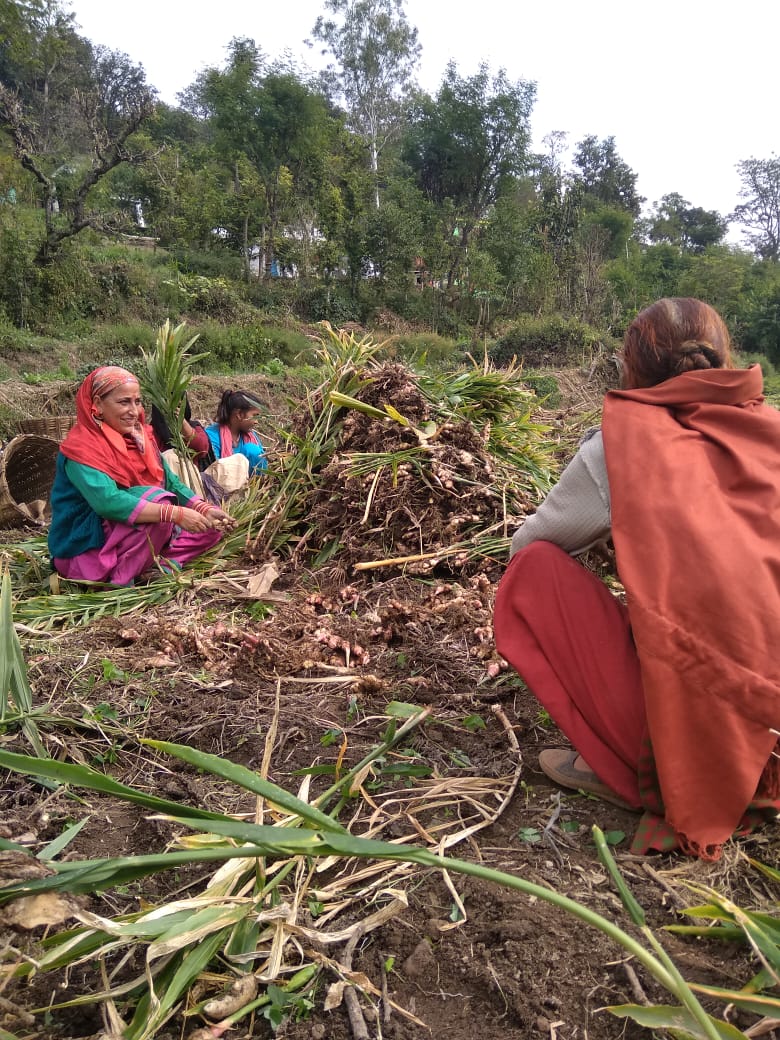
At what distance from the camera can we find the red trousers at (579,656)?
67.9 inches

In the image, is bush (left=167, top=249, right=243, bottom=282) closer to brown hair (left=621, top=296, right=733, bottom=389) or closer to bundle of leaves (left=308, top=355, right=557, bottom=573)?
bundle of leaves (left=308, top=355, right=557, bottom=573)

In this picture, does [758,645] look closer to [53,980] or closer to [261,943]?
[261,943]

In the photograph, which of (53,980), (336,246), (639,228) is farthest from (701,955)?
(639,228)

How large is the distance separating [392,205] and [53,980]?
76.7 feet

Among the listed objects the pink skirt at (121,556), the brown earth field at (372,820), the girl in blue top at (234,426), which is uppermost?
the girl in blue top at (234,426)

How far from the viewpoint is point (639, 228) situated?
42500 millimetres

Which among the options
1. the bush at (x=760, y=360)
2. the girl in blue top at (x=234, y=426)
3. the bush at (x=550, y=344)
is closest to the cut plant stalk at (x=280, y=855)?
the girl in blue top at (x=234, y=426)

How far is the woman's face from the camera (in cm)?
353

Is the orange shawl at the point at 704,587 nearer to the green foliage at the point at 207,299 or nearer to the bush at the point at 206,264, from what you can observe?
the green foliage at the point at 207,299

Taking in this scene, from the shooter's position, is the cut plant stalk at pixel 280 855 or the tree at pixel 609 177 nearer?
the cut plant stalk at pixel 280 855

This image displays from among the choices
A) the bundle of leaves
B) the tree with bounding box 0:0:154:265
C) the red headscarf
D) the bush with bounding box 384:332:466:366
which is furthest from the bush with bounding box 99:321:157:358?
the bundle of leaves

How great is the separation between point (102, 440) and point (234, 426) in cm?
145

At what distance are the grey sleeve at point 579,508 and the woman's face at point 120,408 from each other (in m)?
2.42

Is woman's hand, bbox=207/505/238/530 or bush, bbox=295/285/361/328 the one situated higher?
bush, bbox=295/285/361/328
